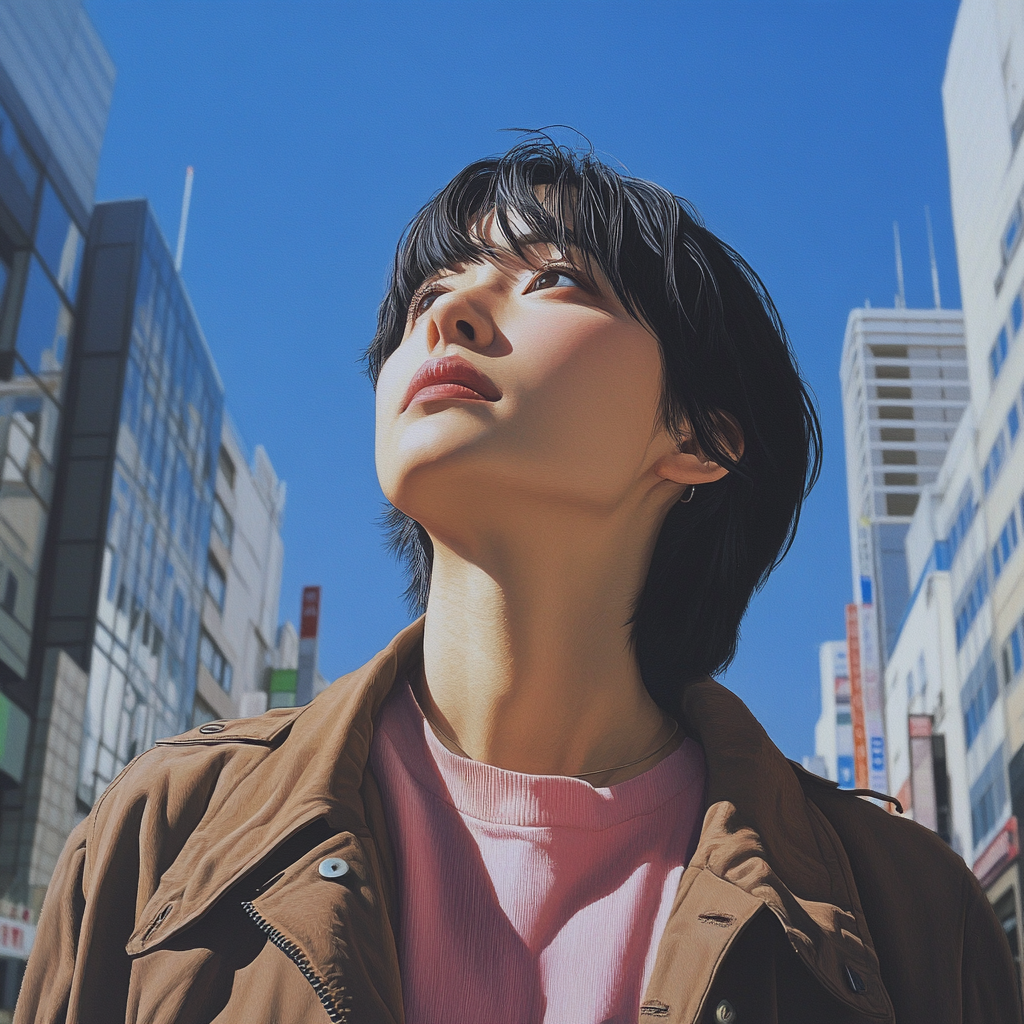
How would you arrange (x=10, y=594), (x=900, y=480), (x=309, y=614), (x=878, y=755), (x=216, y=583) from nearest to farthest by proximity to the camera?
(x=10, y=594)
(x=309, y=614)
(x=216, y=583)
(x=878, y=755)
(x=900, y=480)

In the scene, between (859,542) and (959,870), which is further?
(859,542)

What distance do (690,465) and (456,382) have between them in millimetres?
541

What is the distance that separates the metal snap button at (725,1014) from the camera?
178 cm

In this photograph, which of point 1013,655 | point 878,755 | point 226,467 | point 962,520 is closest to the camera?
point 1013,655

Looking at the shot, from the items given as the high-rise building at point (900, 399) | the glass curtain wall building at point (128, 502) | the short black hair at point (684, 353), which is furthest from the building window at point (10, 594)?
the high-rise building at point (900, 399)

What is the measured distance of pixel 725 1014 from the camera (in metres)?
1.79

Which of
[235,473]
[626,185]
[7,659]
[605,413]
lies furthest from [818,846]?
[235,473]

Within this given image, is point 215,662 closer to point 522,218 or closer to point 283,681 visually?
point 283,681

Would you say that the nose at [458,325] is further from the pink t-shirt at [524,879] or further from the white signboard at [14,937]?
the white signboard at [14,937]

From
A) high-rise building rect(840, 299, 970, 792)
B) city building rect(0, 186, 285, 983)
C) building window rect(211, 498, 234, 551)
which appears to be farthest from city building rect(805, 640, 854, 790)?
city building rect(0, 186, 285, 983)

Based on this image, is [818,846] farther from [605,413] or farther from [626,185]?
[626,185]

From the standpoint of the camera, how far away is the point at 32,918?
2184 centimetres

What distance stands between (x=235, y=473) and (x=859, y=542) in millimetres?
62691

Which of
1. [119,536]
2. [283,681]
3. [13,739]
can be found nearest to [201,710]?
[283,681]
